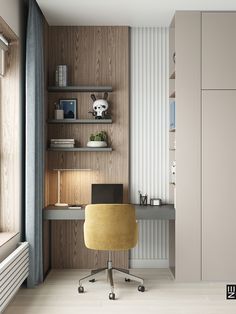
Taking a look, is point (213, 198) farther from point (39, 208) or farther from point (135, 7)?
point (135, 7)

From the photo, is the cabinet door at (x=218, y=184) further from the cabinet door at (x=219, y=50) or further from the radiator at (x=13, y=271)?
the radiator at (x=13, y=271)

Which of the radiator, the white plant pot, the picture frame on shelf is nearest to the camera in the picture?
the radiator

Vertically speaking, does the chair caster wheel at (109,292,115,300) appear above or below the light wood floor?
above

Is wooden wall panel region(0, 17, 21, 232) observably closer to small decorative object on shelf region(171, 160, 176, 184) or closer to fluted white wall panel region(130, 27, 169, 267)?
fluted white wall panel region(130, 27, 169, 267)

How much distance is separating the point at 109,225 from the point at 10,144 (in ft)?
3.87

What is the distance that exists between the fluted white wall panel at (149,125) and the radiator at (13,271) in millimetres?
1447

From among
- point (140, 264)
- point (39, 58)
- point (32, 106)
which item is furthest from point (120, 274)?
point (39, 58)

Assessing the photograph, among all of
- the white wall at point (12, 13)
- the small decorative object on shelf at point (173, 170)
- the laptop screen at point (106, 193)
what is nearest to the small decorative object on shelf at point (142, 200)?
the laptop screen at point (106, 193)

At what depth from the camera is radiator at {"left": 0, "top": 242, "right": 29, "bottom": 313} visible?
3.37m

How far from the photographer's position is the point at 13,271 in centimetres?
368

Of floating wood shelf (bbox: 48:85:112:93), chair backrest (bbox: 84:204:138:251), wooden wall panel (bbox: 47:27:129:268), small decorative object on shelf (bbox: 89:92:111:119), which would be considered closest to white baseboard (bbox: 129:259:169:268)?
wooden wall panel (bbox: 47:27:129:268)

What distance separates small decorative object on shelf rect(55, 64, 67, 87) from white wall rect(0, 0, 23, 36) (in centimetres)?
81

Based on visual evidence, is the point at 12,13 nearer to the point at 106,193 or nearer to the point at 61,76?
the point at 61,76

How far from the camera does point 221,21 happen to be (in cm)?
459
